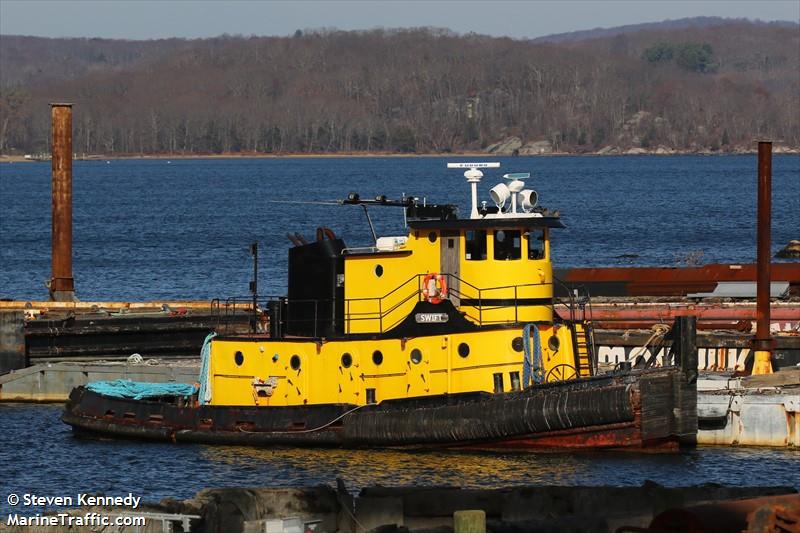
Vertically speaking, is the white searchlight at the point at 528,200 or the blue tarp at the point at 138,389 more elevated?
the white searchlight at the point at 528,200

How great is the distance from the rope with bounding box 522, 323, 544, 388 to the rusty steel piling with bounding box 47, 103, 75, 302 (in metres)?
20.3

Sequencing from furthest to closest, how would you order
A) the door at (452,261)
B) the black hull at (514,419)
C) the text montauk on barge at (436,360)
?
the door at (452,261)
the text montauk on barge at (436,360)
the black hull at (514,419)

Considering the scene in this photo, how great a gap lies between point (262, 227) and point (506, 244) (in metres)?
74.0

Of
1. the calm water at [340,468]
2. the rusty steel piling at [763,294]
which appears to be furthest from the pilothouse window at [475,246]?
the rusty steel piling at [763,294]

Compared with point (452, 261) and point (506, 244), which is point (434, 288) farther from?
point (506, 244)

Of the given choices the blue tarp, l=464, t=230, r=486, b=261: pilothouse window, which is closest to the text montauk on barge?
l=464, t=230, r=486, b=261: pilothouse window

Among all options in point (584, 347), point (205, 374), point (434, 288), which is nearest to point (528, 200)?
point (434, 288)

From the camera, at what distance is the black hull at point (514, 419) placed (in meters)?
29.8

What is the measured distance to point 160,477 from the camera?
29.5 meters

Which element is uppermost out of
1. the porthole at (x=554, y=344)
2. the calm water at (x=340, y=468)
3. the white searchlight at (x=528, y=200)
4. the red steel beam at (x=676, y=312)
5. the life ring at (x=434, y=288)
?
the white searchlight at (x=528, y=200)

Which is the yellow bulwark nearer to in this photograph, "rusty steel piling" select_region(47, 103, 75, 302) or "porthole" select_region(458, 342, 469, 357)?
"porthole" select_region(458, 342, 469, 357)

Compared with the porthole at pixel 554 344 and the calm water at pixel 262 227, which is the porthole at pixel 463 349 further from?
the calm water at pixel 262 227

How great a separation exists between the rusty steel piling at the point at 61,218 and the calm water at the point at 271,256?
30.7ft

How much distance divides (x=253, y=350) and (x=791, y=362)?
1325 cm
